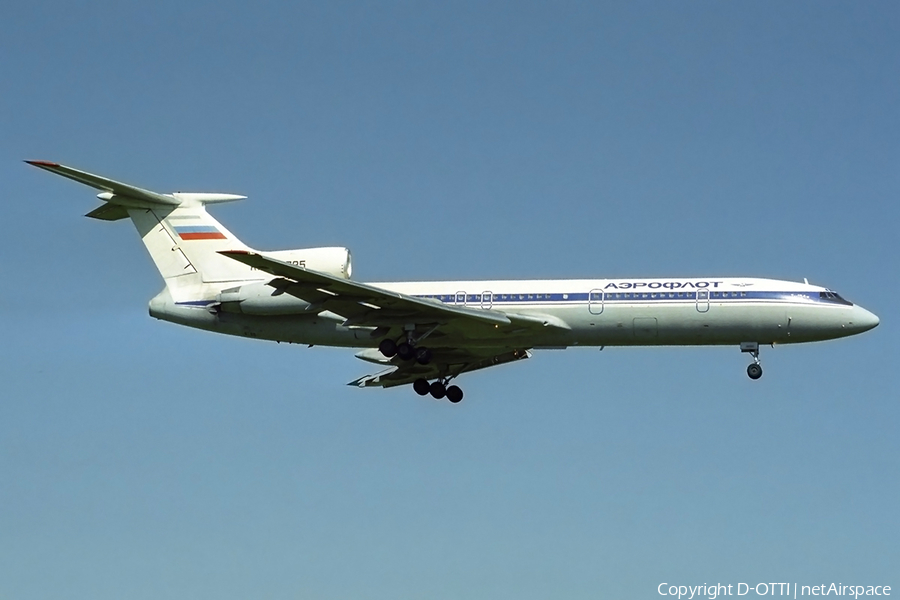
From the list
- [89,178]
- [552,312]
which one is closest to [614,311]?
[552,312]

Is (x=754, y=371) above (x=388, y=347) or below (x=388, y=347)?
above

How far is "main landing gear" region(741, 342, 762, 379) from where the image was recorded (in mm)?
35969

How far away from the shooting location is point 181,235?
126 ft

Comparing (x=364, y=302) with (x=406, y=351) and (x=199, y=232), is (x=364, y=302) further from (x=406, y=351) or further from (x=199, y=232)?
(x=199, y=232)

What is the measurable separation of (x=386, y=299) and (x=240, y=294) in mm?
4540

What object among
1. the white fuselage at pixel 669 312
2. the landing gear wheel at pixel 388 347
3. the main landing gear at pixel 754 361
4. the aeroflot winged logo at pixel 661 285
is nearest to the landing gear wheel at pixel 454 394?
the landing gear wheel at pixel 388 347

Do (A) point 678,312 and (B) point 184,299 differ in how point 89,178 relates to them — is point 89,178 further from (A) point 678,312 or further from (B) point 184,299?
(A) point 678,312

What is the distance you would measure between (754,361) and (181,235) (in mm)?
17529

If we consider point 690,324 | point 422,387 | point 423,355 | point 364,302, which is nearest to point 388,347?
point 423,355

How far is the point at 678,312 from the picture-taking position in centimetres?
3550

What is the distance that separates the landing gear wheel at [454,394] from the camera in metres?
39.9

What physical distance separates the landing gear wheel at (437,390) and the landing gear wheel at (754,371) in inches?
380

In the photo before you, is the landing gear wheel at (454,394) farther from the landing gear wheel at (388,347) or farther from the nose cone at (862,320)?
the nose cone at (862,320)

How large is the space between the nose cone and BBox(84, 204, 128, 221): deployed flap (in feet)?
71.8
